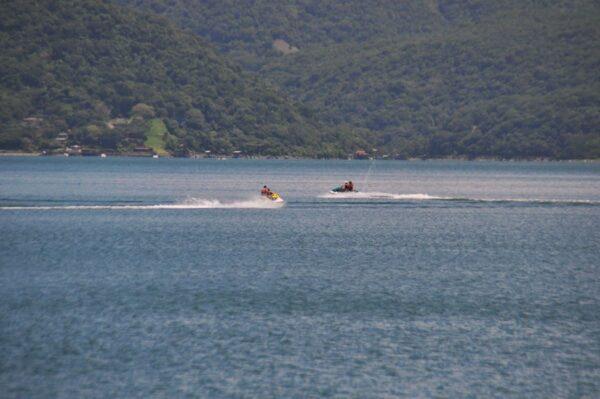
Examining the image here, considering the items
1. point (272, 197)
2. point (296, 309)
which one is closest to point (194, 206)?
point (272, 197)

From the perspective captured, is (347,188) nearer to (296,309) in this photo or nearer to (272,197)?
(272,197)

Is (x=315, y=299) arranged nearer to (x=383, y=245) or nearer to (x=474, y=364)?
(x=474, y=364)

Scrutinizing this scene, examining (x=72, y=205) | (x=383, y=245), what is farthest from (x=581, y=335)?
(x=72, y=205)

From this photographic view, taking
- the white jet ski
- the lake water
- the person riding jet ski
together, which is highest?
the person riding jet ski

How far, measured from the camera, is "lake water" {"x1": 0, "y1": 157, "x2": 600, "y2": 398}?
5050 cm

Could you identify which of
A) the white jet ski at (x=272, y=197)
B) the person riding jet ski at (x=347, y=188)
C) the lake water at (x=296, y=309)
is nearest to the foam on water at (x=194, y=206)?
the white jet ski at (x=272, y=197)

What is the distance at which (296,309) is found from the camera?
2633 inches

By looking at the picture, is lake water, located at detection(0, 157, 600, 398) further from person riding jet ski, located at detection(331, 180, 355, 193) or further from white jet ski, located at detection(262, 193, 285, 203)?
person riding jet ski, located at detection(331, 180, 355, 193)

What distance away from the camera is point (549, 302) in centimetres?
7056

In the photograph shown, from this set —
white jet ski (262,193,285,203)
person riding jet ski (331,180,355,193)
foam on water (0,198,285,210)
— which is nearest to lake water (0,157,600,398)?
foam on water (0,198,285,210)

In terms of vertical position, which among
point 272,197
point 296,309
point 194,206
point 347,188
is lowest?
point 296,309

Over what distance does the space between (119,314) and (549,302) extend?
27985 mm

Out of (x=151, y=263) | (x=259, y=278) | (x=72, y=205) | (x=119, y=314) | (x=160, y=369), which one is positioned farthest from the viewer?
(x=72, y=205)

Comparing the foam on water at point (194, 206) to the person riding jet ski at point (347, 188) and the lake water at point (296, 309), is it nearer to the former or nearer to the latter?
the person riding jet ski at point (347, 188)
